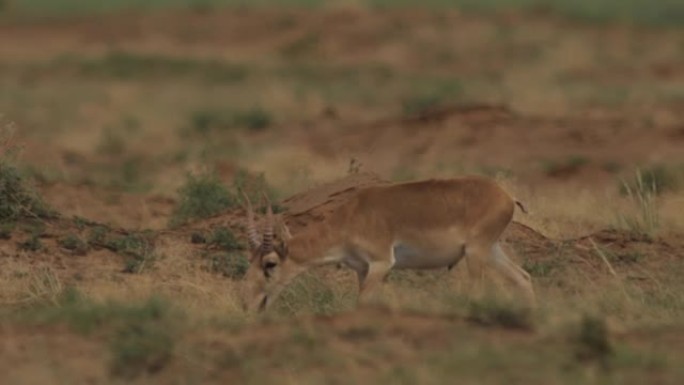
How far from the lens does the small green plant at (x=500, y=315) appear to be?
12.3 meters

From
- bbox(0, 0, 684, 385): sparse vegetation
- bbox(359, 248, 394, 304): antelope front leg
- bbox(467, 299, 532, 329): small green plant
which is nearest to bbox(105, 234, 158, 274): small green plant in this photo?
bbox(0, 0, 684, 385): sparse vegetation

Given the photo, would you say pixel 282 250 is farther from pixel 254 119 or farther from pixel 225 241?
pixel 254 119

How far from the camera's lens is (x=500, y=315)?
1240 cm

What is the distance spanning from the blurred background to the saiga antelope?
503 cm

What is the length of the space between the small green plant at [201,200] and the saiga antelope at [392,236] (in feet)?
19.6

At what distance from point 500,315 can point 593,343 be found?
37.1 inches

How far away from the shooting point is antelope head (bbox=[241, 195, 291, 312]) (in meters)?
14.2

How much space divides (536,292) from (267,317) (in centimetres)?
304

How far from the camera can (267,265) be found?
14281 millimetres

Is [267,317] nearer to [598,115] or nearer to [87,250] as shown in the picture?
[87,250]

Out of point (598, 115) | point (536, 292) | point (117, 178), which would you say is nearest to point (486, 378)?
point (536, 292)

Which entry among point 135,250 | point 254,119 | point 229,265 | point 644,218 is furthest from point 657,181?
point 254,119

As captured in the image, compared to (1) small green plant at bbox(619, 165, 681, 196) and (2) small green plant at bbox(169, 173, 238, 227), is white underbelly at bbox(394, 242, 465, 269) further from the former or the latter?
(1) small green plant at bbox(619, 165, 681, 196)

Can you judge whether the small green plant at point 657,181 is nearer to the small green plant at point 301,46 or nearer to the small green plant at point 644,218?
the small green plant at point 644,218
